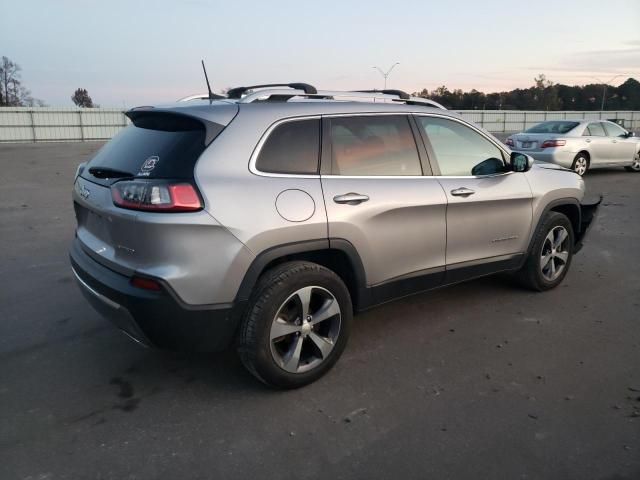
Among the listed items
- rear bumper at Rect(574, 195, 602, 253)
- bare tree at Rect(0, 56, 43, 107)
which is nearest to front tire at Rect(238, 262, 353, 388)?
rear bumper at Rect(574, 195, 602, 253)

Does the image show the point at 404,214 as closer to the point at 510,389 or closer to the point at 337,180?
the point at 337,180

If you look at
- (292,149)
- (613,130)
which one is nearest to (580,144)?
(613,130)

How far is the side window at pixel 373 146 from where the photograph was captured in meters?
3.57

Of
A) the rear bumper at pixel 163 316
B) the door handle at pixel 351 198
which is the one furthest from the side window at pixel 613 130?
the rear bumper at pixel 163 316

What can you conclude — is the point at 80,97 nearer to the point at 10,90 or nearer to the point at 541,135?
the point at 10,90

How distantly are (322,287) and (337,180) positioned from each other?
684 millimetres

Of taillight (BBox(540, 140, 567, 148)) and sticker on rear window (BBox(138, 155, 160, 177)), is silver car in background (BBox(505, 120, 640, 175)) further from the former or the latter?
sticker on rear window (BBox(138, 155, 160, 177))

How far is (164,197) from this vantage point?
2.89 metres

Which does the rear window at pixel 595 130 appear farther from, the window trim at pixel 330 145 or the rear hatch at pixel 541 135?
the window trim at pixel 330 145

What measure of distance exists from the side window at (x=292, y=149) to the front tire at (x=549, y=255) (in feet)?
8.11

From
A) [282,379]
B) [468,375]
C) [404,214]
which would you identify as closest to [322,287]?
[282,379]

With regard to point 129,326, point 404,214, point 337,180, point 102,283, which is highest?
point 337,180

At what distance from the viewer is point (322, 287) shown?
11.0 feet

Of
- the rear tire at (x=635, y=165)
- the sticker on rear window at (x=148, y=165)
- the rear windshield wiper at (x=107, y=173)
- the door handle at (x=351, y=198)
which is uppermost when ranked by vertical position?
the sticker on rear window at (x=148, y=165)
